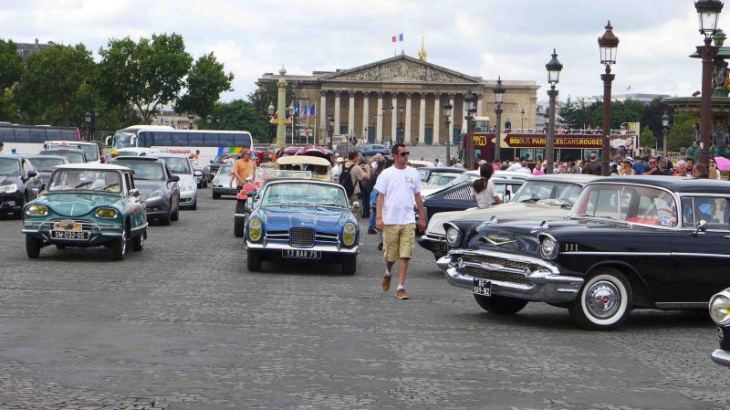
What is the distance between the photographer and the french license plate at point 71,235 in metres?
18.3

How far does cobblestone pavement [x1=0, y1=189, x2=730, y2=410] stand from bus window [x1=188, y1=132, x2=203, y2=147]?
60.9 m

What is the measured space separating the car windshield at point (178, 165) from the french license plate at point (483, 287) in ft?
84.1

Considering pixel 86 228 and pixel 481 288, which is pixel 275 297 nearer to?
pixel 481 288

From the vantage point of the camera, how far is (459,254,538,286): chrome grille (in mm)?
12367

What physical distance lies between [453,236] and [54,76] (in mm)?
102296

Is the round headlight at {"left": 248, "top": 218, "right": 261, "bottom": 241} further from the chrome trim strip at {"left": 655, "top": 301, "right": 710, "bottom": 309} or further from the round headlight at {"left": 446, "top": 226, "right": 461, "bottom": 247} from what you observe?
the chrome trim strip at {"left": 655, "top": 301, "right": 710, "bottom": 309}

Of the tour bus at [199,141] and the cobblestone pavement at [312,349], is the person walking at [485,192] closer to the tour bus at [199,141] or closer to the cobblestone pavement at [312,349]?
the cobblestone pavement at [312,349]

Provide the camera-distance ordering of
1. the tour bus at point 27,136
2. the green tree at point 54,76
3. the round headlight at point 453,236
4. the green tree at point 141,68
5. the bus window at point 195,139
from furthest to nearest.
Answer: the green tree at point 54,76 < the green tree at point 141,68 < the bus window at point 195,139 < the tour bus at point 27,136 < the round headlight at point 453,236

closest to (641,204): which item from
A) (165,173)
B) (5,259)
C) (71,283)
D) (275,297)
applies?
(275,297)

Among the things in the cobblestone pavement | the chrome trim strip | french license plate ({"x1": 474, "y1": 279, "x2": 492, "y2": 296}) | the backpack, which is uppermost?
the backpack

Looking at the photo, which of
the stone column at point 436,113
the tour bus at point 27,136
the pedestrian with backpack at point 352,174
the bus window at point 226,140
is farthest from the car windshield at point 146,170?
the stone column at point 436,113

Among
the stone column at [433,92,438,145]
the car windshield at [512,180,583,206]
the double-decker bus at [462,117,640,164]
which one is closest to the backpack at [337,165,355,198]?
the car windshield at [512,180,583,206]

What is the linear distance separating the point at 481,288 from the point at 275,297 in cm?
281

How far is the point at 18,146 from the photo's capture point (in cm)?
6606
